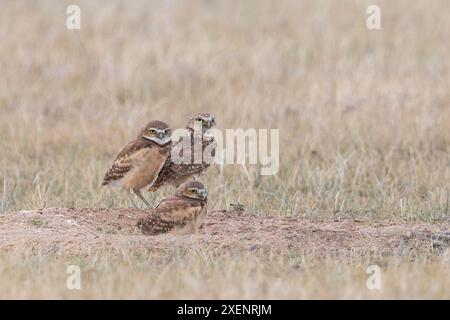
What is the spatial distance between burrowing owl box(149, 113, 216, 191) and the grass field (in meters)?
0.68

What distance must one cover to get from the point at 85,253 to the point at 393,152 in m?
5.08

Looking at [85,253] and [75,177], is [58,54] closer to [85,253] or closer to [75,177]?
[75,177]

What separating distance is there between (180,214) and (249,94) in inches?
222

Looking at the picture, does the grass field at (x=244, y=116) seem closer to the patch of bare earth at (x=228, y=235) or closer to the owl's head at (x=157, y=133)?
the patch of bare earth at (x=228, y=235)

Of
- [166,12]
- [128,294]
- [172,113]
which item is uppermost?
[166,12]

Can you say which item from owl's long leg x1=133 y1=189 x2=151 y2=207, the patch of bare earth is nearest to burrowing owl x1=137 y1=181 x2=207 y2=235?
the patch of bare earth

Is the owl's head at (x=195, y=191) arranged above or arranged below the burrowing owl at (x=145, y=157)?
below

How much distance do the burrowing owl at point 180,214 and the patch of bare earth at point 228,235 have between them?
0.46 ft

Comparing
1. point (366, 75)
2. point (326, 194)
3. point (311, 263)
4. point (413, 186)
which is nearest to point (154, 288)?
point (311, 263)

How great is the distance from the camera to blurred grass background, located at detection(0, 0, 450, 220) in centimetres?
1059

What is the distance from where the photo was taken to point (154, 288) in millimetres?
6527

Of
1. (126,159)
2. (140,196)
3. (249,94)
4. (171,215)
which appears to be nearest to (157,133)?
(126,159)

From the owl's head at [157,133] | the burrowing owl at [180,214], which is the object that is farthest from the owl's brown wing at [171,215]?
the owl's head at [157,133]

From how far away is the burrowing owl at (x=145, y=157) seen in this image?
8789 millimetres
